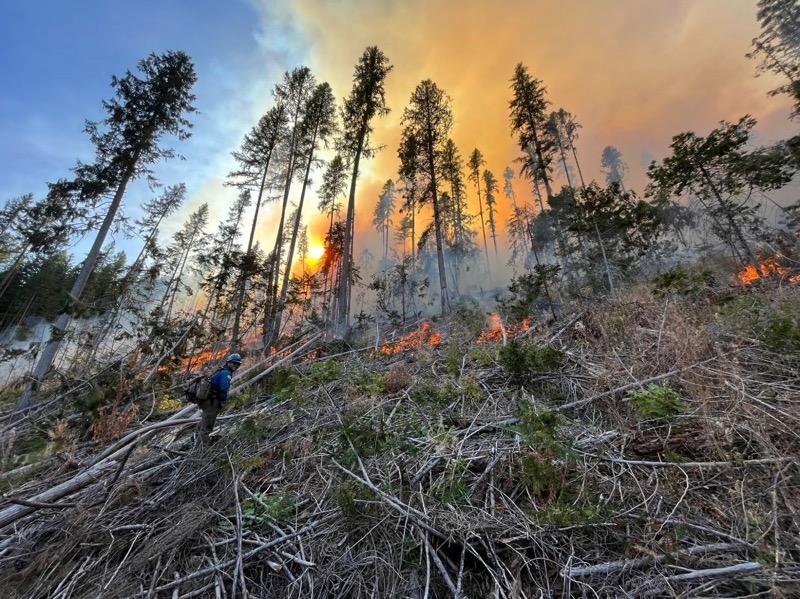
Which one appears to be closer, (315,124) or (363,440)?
(363,440)

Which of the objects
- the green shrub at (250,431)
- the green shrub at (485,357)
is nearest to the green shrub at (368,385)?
the green shrub at (250,431)

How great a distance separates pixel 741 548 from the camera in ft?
5.61

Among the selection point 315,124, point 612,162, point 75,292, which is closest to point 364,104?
point 315,124

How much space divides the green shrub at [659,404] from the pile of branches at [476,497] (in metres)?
0.02

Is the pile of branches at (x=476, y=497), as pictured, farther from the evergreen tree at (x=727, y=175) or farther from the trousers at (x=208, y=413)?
the evergreen tree at (x=727, y=175)

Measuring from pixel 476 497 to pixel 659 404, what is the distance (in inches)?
80.3

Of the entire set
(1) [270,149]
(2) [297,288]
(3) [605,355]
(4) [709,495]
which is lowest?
(4) [709,495]

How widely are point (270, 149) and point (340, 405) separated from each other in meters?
20.8

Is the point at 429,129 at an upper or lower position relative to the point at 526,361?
upper

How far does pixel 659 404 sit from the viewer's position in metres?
2.93

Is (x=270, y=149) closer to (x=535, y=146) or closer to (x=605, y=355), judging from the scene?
(x=535, y=146)

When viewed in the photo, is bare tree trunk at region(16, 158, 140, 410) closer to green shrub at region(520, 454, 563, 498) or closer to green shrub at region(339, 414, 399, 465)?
green shrub at region(339, 414, 399, 465)

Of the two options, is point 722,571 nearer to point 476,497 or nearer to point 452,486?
point 476,497

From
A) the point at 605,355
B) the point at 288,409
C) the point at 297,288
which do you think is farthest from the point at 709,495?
the point at 297,288
